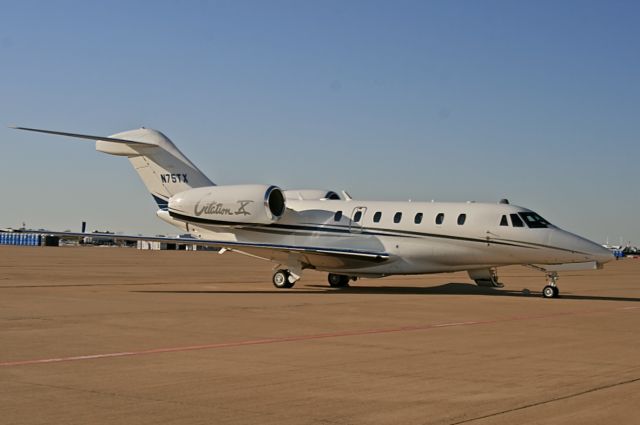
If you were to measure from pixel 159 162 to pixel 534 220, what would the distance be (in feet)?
42.9

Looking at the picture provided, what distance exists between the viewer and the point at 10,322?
14.5 metres

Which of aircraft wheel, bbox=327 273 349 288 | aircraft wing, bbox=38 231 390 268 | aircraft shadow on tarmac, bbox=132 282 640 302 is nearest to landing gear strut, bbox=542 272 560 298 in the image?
aircraft shadow on tarmac, bbox=132 282 640 302

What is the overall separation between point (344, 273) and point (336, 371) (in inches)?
684

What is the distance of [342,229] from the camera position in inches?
1076

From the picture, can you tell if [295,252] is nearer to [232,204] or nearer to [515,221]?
[232,204]

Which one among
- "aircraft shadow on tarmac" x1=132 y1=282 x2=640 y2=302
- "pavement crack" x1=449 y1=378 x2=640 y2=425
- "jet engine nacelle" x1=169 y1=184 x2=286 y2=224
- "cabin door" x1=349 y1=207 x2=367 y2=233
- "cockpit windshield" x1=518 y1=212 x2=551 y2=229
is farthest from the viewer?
"jet engine nacelle" x1=169 y1=184 x2=286 y2=224

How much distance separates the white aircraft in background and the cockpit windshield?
0.09 ft

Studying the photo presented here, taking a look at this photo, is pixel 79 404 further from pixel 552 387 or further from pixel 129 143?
pixel 129 143

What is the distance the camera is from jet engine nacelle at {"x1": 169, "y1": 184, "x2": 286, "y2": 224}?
27641 mm

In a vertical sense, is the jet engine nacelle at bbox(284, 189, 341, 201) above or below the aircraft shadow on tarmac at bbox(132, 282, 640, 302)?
above

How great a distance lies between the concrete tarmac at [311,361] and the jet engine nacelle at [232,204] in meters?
7.42

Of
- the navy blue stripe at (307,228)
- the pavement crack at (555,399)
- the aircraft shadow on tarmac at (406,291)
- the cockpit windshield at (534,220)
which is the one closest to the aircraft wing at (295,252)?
the navy blue stripe at (307,228)

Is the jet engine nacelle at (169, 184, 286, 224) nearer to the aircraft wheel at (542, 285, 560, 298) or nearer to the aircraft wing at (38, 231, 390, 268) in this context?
the aircraft wing at (38, 231, 390, 268)

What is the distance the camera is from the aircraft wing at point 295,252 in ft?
83.9
